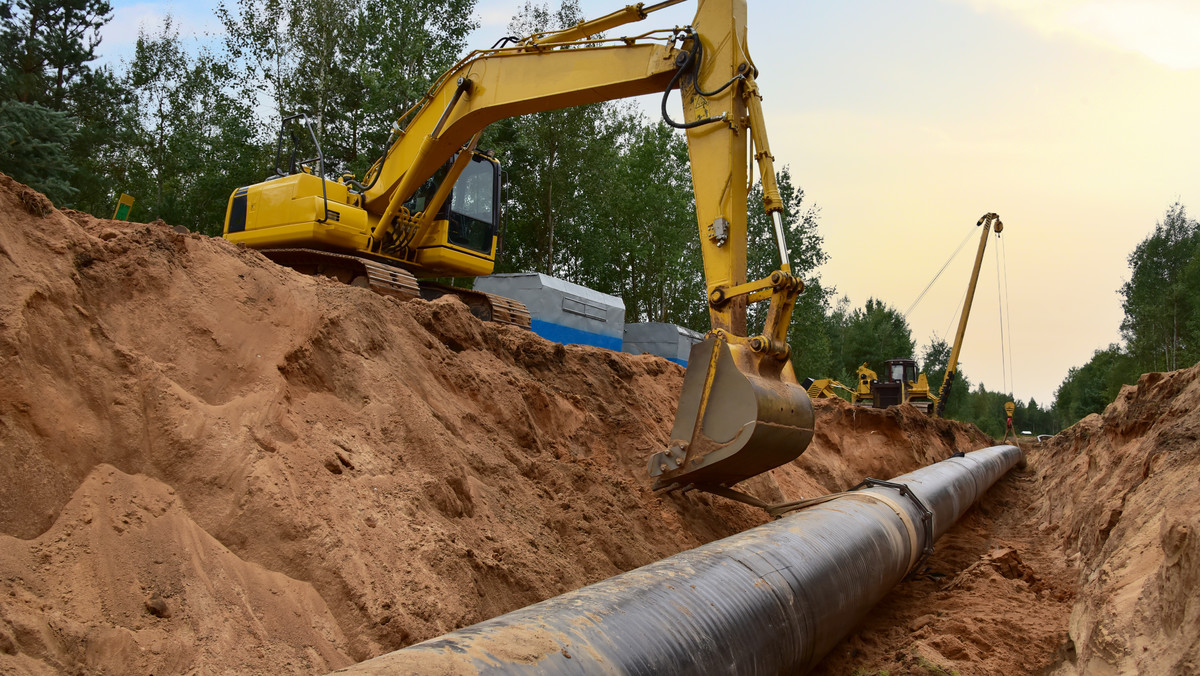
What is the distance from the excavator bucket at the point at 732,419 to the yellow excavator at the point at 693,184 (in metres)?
0.01

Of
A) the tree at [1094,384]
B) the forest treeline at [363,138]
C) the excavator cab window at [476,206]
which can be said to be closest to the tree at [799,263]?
the forest treeline at [363,138]

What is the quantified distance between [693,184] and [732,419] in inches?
82.3

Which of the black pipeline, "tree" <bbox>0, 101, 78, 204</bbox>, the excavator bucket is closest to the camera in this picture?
the black pipeline

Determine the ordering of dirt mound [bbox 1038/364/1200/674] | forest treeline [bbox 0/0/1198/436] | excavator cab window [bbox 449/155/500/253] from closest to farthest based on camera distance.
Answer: dirt mound [bbox 1038/364/1200/674] → excavator cab window [bbox 449/155/500/253] → forest treeline [bbox 0/0/1198/436]

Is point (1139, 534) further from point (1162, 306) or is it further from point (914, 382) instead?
point (1162, 306)

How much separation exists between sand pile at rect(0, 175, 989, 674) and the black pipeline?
1.20 metres

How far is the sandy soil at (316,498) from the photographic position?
3.25m

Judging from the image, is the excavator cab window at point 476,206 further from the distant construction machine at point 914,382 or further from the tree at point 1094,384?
the tree at point 1094,384

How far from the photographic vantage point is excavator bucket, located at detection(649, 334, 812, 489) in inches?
238

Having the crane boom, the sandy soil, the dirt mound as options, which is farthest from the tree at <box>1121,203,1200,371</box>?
the sandy soil

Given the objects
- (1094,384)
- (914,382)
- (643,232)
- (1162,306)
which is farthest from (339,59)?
(1094,384)

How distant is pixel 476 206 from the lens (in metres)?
11.0

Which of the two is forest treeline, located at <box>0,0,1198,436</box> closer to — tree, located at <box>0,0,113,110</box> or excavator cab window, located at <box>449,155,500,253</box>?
tree, located at <box>0,0,113,110</box>

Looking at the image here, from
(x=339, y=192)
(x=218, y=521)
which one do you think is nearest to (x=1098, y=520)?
(x=218, y=521)
